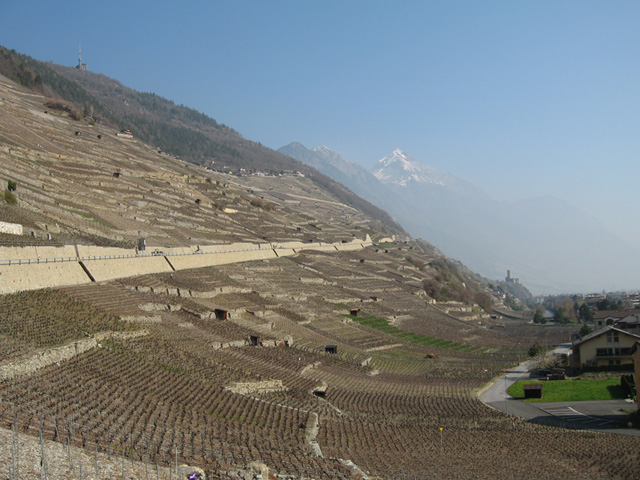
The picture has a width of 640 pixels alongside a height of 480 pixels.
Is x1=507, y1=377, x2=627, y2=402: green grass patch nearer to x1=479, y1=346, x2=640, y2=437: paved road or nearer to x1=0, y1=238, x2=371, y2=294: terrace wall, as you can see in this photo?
x1=479, y1=346, x2=640, y2=437: paved road

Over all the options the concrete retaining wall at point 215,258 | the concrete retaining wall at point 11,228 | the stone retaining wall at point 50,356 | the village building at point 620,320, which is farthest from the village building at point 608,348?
the concrete retaining wall at point 11,228

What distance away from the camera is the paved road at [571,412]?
32906 mm

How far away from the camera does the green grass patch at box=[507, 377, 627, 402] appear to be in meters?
39.4

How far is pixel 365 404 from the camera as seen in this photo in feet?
121

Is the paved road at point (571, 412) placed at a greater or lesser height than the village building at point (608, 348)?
lesser

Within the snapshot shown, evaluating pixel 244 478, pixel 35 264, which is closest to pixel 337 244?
pixel 35 264

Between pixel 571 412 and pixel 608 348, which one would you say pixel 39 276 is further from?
pixel 608 348

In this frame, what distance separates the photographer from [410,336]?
66.5 metres

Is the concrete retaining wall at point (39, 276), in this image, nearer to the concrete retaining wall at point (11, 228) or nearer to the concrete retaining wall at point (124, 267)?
the concrete retaining wall at point (124, 267)

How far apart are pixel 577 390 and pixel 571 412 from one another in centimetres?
592

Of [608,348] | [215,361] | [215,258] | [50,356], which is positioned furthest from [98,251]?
[608,348]

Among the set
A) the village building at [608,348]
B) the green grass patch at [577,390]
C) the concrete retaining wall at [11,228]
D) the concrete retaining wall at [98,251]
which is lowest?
the green grass patch at [577,390]

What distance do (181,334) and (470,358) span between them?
32346 mm

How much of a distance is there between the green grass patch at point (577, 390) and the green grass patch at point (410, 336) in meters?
20.2
